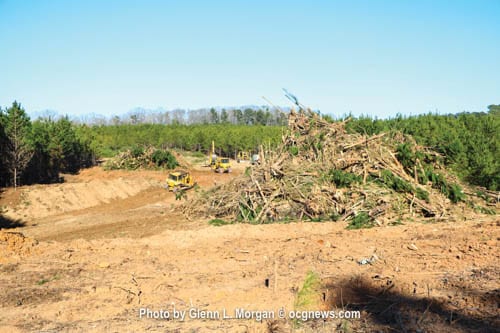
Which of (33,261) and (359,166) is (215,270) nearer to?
(33,261)

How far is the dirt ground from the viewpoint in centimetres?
708

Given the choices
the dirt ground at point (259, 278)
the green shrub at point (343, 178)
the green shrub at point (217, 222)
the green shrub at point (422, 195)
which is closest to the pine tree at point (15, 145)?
the dirt ground at point (259, 278)

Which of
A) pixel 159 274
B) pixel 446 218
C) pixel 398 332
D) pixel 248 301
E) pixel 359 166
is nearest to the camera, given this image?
pixel 398 332

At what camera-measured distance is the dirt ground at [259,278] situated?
23.2 ft

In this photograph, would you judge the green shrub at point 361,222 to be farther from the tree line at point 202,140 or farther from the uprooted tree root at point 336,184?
the tree line at point 202,140

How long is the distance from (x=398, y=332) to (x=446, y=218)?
31.8ft

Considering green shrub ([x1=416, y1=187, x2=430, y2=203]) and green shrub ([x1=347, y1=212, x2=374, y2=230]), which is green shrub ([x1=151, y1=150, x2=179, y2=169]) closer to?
green shrub ([x1=347, y1=212, x2=374, y2=230])

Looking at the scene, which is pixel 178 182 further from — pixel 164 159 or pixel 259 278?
pixel 259 278

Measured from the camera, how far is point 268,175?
1800 centimetres

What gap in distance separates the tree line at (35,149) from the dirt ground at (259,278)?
48.8 feet

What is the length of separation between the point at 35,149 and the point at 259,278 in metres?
26.4

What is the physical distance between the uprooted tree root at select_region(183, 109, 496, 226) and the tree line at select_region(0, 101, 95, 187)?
14022 mm

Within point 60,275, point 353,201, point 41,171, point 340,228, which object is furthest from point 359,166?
point 41,171

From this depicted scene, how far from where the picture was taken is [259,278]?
9523 millimetres
